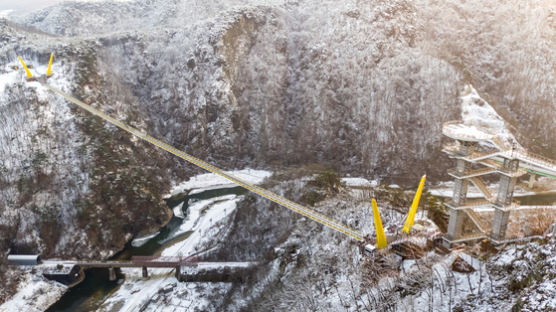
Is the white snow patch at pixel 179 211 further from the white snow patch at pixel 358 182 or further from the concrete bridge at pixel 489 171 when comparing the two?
the concrete bridge at pixel 489 171

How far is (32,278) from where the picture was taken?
155 ft

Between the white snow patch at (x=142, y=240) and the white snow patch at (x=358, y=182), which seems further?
the white snow patch at (x=358, y=182)

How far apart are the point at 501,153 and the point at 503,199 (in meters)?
3.40

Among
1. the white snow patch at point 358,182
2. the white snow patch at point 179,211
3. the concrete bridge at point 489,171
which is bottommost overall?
the white snow patch at point 179,211

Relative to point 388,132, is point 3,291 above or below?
below

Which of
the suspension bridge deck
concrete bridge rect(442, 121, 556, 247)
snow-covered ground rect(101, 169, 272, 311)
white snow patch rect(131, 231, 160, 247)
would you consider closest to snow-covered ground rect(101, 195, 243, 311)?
snow-covered ground rect(101, 169, 272, 311)

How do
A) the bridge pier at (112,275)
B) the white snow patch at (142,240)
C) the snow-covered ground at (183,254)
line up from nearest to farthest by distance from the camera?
the snow-covered ground at (183,254) → the bridge pier at (112,275) → the white snow patch at (142,240)

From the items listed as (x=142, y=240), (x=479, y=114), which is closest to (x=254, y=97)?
(x=142, y=240)

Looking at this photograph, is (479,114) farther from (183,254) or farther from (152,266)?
(152,266)

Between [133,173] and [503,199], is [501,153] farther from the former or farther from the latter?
[133,173]

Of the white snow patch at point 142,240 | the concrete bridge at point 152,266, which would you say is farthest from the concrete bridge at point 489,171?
the white snow patch at point 142,240

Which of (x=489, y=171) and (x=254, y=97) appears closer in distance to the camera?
(x=489, y=171)

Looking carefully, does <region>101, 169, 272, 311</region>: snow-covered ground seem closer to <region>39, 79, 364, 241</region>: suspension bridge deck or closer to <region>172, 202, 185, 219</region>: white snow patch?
<region>172, 202, 185, 219</region>: white snow patch

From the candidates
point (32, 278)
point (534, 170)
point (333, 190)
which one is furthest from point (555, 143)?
point (32, 278)
